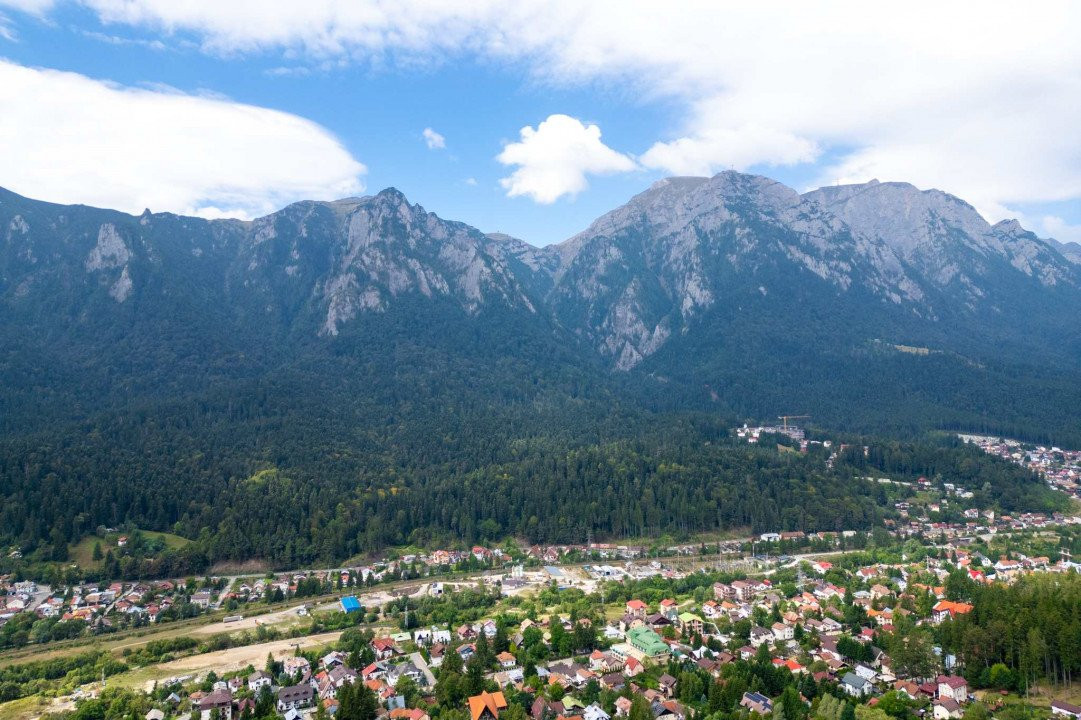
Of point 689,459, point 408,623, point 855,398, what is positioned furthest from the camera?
point 855,398

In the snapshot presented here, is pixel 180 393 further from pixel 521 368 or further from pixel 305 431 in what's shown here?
pixel 521 368

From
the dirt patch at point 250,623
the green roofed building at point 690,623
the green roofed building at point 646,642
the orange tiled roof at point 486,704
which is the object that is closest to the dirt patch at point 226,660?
the dirt patch at point 250,623

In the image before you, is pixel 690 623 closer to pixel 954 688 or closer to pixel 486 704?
pixel 954 688

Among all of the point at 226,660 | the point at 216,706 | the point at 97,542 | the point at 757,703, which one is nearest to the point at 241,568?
the point at 97,542

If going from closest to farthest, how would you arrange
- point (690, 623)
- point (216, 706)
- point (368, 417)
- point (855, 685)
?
point (855, 685), point (216, 706), point (690, 623), point (368, 417)

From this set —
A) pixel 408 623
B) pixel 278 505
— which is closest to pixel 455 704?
pixel 408 623

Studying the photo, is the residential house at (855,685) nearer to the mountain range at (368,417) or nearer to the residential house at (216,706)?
the residential house at (216,706)

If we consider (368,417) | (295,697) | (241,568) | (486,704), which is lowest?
(241,568)
